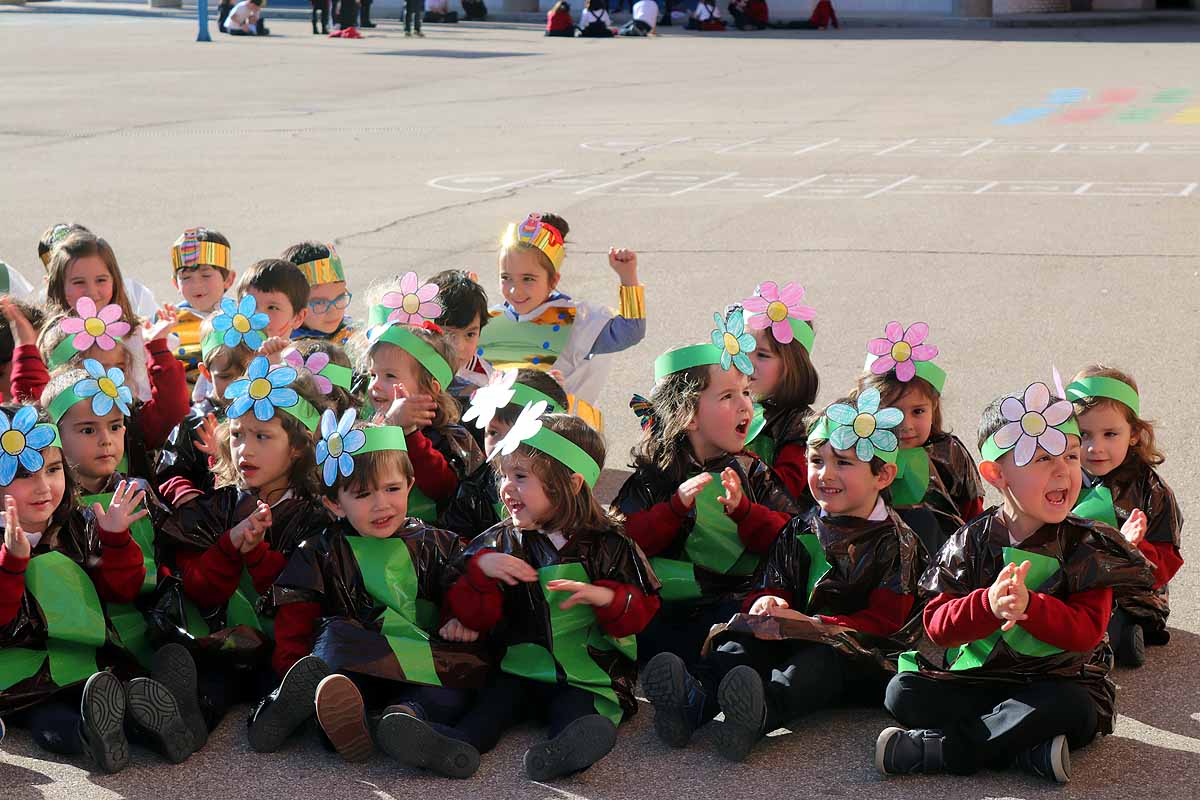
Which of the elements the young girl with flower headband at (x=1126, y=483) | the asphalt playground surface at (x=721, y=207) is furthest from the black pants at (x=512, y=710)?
the young girl with flower headband at (x=1126, y=483)

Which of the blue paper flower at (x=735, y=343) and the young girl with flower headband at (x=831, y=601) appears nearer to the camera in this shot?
the young girl with flower headband at (x=831, y=601)

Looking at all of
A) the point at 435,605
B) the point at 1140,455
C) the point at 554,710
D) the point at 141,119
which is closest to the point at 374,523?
the point at 435,605

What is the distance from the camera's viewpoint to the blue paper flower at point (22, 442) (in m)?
4.37

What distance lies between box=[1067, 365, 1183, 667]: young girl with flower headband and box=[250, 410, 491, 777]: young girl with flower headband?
6.67 feet

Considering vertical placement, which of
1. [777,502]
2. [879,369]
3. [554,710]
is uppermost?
[879,369]

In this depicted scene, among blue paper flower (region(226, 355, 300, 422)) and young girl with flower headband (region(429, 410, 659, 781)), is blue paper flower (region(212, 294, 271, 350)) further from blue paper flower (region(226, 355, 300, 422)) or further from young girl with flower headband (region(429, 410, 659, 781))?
young girl with flower headband (region(429, 410, 659, 781))

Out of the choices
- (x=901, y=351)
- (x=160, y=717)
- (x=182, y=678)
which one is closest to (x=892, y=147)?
(x=901, y=351)

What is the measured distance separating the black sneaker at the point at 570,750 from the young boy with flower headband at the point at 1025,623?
29.4 inches

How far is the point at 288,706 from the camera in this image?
13.9 ft

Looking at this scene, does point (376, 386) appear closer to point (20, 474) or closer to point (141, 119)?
point (20, 474)

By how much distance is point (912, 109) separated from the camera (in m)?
22.5

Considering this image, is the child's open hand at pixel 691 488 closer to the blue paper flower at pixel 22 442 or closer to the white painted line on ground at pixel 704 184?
the blue paper flower at pixel 22 442

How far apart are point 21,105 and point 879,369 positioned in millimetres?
21929

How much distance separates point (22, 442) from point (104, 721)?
84 centimetres
